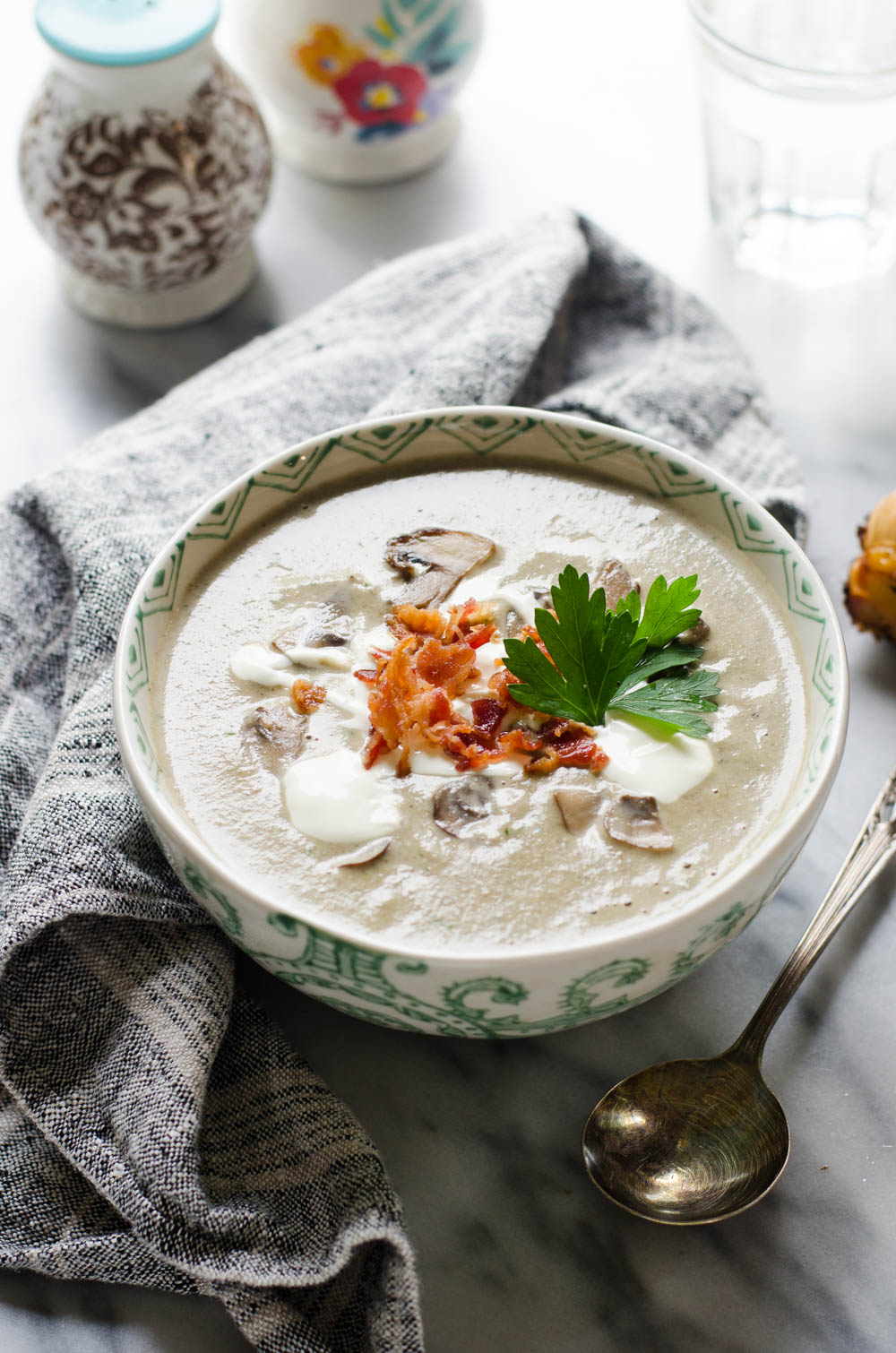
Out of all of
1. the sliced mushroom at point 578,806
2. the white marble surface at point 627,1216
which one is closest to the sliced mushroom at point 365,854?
the sliced mushroom at point 578,806

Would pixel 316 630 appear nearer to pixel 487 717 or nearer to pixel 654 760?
pixel 487 717

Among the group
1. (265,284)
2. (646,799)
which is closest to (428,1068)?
(646,799)

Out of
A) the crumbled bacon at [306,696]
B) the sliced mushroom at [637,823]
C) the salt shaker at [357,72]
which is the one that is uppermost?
the salt shaker at [357,72]

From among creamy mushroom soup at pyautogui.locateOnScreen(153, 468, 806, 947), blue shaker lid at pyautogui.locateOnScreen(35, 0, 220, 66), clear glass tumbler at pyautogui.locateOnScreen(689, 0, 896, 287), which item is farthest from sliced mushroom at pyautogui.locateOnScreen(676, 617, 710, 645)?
blue shaker lid at pyautogui.locateOnScreen(35, 0, 220, 66)

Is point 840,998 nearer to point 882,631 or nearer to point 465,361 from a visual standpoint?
point 882,631

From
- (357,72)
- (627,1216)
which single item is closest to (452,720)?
(627,1216)

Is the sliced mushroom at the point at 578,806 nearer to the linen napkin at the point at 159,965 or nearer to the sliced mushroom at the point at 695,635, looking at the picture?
the sliced mushroom at the point at 695,635
